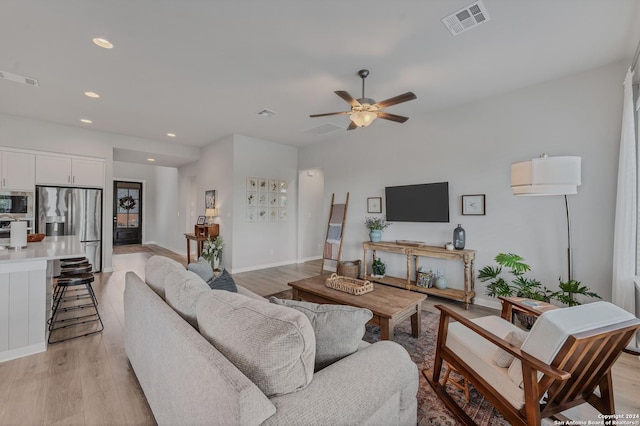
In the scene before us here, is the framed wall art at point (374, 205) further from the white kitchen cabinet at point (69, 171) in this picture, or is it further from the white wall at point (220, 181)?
the white kitchen cabinet at point (69, 171)

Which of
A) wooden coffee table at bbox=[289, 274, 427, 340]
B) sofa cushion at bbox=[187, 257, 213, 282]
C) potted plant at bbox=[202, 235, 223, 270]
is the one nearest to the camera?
sofa cushion at bbox=[187, 257, 213, 282]

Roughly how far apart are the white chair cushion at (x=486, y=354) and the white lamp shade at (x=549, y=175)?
1.34 meters

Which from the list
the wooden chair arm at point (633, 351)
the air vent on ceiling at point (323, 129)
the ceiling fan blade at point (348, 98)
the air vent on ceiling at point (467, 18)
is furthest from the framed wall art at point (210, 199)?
the wooden chair arm at point (633, 351)

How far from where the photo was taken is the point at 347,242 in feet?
18.5

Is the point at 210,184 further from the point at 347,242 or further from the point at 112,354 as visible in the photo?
the point at 112,354

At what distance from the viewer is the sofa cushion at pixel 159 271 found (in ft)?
6.18

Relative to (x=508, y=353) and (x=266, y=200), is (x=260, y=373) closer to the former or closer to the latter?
(x=508, y=353)

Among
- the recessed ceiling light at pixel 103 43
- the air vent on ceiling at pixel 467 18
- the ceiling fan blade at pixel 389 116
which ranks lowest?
the ceiling fan blade at pixel 389 116

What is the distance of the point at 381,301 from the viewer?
2.54m

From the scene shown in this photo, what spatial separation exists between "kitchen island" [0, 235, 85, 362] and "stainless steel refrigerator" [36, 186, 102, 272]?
3178 mm

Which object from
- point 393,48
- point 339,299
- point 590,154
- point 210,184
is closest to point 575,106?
point 590,154

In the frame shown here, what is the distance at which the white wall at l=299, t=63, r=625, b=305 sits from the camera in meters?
2.97

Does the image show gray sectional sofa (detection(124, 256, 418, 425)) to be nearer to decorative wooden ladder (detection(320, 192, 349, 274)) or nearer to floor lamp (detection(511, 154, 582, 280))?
floor lamp (detection(511, 154, 582, 280))

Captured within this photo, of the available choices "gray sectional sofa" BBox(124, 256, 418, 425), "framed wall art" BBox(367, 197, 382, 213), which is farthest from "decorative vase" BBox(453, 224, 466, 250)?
"gray sectional sofa" BBox(124, 256, 418, 425)
